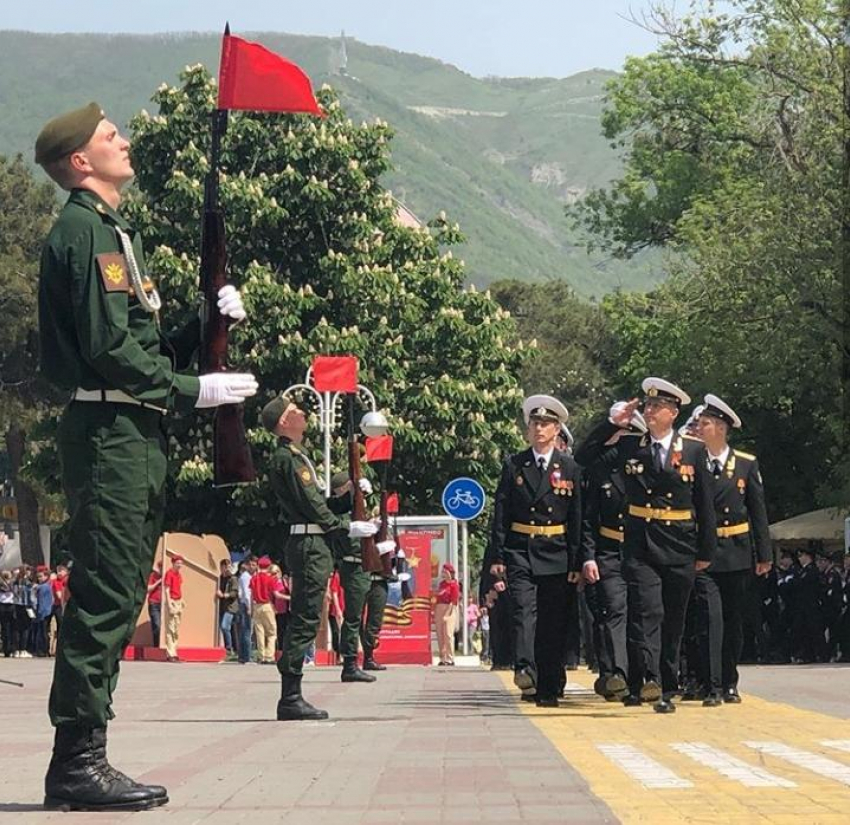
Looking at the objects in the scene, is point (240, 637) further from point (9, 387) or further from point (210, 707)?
point (9, 387)

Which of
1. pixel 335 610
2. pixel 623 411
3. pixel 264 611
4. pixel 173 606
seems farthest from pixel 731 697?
pixel 173 606

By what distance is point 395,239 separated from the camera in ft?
163

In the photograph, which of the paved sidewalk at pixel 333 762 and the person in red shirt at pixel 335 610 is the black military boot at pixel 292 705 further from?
the person in red shirt at pixel 335 610

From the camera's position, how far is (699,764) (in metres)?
9.81

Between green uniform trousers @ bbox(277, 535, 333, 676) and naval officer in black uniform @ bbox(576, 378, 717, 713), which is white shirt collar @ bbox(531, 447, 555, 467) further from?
green uniform trousers @ bbox(277, 535, 333, 676)

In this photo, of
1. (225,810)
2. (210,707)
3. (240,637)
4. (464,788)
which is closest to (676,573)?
(210,707)

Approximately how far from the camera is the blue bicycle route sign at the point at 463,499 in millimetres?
36156

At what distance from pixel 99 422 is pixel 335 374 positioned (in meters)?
26.5

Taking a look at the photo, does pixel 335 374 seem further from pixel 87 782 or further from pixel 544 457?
pixel 87 782

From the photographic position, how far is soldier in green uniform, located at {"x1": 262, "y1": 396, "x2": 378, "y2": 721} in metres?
14.4

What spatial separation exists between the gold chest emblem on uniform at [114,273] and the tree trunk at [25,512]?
61966 mm

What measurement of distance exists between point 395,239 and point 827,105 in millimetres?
12275

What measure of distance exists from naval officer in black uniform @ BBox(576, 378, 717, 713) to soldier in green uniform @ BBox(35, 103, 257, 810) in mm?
7452

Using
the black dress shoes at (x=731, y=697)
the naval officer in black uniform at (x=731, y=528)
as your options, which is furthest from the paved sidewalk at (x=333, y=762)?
the naval officer in black uniform at (x=731, y=528)
